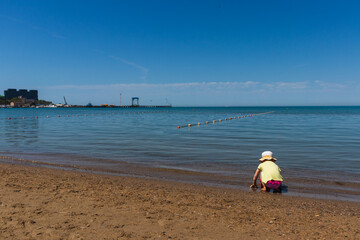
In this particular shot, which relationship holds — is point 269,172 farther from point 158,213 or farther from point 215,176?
point 158,213

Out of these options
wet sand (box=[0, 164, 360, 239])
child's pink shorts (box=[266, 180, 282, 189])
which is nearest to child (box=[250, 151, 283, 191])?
child's pink shorts (box=[266, 180, 282, 189])

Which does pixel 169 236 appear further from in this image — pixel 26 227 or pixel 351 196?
pixel 351 196

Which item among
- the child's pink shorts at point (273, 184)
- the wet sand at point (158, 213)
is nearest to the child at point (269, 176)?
the child's pink shorts at point (273, 184)

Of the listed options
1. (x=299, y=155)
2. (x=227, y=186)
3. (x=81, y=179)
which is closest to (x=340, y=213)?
(x=227, y=186)

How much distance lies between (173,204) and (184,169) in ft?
16.7

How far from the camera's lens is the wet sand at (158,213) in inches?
211

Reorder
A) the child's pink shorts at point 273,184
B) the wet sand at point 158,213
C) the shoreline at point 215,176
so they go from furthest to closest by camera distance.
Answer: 1. the shoreline at point 215,176
2. the child's pink shorts at point 273,184
3. the wet sand at point 158,213

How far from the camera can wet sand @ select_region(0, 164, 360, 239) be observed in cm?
535

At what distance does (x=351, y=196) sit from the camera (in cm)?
838

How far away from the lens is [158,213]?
6.41 meters

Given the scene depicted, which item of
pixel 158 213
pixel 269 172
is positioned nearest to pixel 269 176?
pixel 269 172

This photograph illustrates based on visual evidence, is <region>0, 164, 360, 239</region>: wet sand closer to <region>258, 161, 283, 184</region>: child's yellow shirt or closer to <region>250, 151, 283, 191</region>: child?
<region>250, 151, 283, 191</region>: child

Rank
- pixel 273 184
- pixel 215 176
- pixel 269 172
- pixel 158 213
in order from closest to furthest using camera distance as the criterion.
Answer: pixel 158 213, pixel 273 184, pixel 269 172, pixel 215 176

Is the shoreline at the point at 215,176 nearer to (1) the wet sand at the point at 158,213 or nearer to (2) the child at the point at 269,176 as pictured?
(2) the child at the point at 269,176
